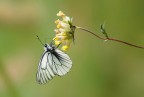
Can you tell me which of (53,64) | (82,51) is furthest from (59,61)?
(82,51)

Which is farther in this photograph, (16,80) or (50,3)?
(50,3)

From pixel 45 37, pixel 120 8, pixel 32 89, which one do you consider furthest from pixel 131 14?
pixel 32 89

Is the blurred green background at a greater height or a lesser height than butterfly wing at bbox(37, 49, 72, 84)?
lesser

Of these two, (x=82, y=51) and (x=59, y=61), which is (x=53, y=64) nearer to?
(x=59, y=61)

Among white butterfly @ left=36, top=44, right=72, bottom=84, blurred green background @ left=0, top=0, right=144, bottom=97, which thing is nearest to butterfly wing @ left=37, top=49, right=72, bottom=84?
white butterfly @ left=36, top=44, right=72, bottom=84

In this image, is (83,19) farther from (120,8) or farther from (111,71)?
(111,71)

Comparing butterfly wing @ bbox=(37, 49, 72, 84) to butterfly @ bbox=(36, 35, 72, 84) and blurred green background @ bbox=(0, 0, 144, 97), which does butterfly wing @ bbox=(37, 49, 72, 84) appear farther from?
blurred green background @ bbox=(0, 0, 144, 97)
